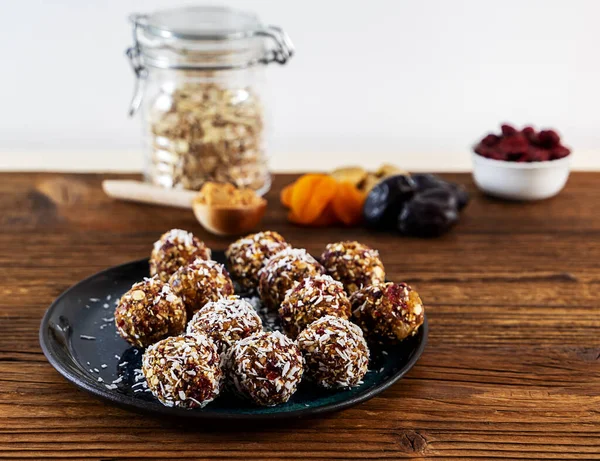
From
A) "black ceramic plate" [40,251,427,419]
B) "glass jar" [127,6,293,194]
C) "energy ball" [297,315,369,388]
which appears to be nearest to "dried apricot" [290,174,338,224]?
"glass jar" [127,6,293,194]

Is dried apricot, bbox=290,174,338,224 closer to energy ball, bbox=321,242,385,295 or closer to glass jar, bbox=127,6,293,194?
glass jar, bbox=127,6,293,194

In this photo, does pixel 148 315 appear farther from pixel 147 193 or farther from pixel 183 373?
pixel 147 193

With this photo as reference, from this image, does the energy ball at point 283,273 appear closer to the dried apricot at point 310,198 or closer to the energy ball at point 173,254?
the energy ball at point 173,254

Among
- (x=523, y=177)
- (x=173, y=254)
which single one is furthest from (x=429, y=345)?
(x=523, y=177)

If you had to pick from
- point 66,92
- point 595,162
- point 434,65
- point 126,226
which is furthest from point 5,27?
point 595,162

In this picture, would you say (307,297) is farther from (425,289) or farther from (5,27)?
(5,27)
